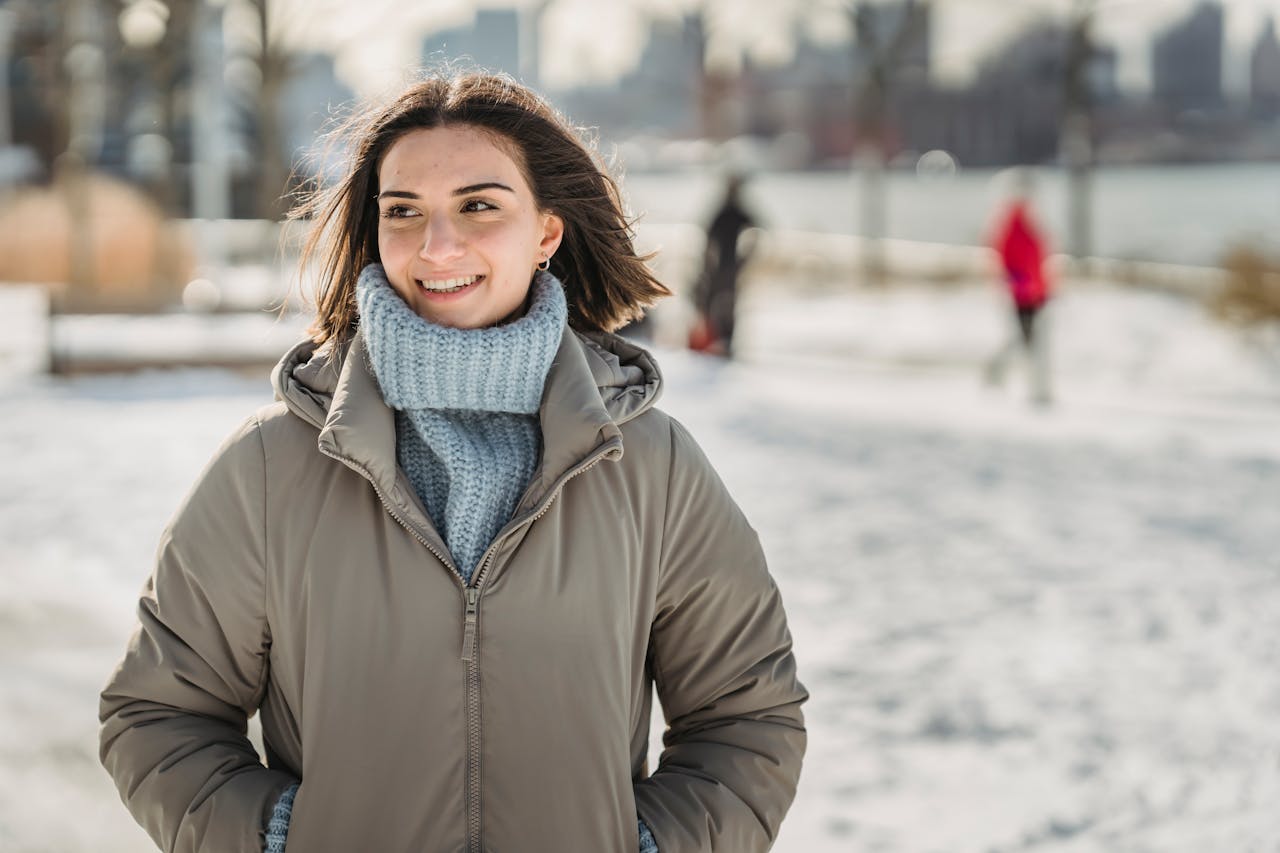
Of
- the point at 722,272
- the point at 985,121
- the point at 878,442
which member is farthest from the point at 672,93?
the point at 985,121

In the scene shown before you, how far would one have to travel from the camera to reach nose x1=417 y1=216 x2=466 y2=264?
6.50 feet

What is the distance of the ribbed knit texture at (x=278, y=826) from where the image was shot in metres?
1.88

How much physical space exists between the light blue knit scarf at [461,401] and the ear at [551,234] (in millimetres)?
169

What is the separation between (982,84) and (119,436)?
78.5m

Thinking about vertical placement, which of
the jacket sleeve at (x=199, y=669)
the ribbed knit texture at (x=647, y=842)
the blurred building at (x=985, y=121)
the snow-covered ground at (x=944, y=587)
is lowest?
the snow-covered ground at (x=944, y=587)

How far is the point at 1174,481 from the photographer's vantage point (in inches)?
342

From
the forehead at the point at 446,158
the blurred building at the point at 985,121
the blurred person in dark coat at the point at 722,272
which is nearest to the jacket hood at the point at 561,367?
the forehead at the point at 446,158

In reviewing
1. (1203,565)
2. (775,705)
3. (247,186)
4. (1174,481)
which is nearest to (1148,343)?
(1174,481)

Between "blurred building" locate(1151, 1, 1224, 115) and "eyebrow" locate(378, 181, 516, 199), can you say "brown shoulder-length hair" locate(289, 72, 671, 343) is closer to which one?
"eyebrow" locate(378, 181, 516, 199)

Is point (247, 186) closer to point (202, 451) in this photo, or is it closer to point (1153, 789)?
point (202, 451)

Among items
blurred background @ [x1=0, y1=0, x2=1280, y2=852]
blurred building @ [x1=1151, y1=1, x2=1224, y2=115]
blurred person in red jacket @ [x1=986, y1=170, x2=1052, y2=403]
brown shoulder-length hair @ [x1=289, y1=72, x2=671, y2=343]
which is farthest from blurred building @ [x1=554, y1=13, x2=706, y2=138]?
blurred building @ [x1=1151, y1=1, x2=1224, y2=115]

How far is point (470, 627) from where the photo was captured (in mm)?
1854

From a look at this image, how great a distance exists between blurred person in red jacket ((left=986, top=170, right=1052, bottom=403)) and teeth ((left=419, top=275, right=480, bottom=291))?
1037 centimetres

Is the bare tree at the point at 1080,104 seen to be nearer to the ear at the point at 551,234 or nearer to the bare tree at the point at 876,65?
the bare tree at the point at 876,65
